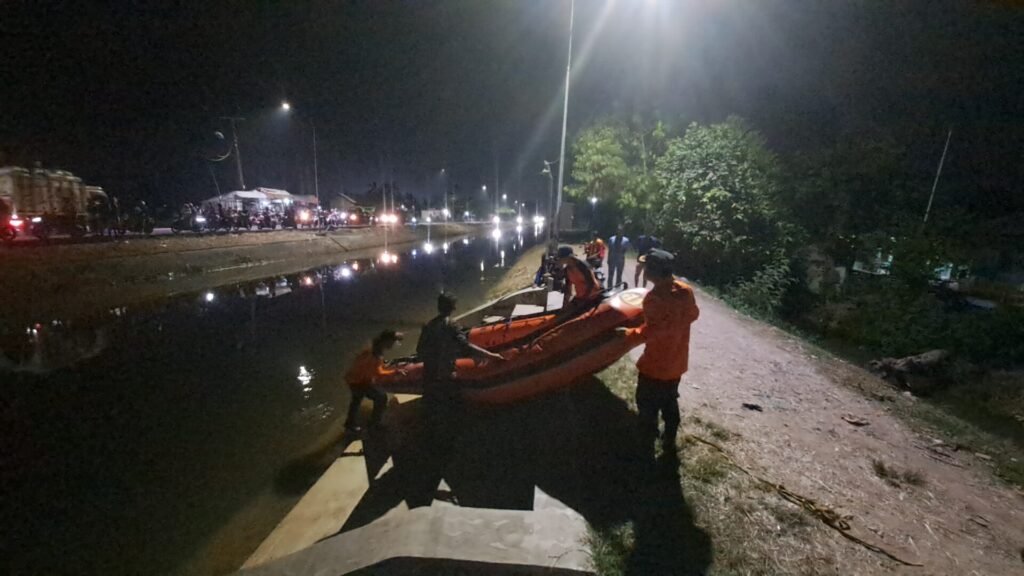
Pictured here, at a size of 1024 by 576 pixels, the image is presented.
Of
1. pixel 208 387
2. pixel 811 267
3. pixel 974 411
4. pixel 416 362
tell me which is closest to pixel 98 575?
pixel 416 362

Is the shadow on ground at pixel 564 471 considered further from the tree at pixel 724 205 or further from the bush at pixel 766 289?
the tree at pixel 724 205

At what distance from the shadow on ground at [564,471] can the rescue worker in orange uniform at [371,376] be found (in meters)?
0.44

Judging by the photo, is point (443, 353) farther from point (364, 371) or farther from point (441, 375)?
point (364, 371)

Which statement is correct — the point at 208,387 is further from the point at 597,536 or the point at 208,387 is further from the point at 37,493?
the point at 597,536

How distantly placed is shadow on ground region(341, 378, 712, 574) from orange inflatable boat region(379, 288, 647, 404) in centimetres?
41

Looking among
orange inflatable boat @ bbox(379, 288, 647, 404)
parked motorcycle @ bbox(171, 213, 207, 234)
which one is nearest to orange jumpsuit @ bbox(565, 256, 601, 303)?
orange inflatable boat @ bbox(379, 288, 647, 404)

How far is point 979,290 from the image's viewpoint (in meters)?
12.7

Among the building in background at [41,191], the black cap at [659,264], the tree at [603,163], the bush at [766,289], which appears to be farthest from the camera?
the tree at [603,163]

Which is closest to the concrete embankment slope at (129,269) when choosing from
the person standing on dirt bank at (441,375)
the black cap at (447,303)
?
the person standing on dirt bank at (441,375)

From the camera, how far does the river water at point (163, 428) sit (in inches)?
184

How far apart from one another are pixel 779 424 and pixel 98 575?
7355 millimetres

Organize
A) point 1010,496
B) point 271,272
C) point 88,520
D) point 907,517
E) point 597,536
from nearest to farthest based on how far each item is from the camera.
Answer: point 597,536
point 907,517
point 1010,496
point 88,520
point 271,272

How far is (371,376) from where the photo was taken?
6195 millimetres

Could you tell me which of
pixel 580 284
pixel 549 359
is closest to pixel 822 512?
pixel 549 359
